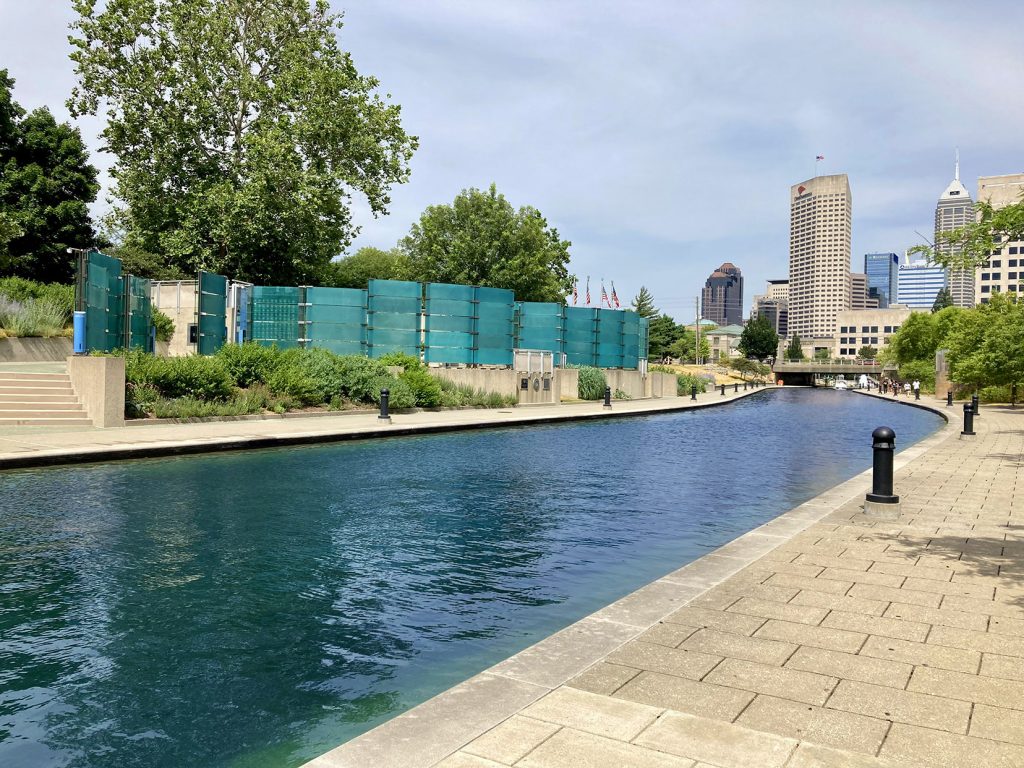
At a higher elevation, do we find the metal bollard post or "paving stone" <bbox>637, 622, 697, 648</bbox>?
the metal bollard post

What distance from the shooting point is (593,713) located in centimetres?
399

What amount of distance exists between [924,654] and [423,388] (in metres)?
25.0

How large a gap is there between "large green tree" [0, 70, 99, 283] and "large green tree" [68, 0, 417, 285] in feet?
10.8

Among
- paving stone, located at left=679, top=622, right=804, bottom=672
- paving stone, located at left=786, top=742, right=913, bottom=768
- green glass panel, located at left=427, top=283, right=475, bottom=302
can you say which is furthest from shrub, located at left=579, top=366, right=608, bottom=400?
paving stone, located at left=786, top=742, right=913, bottom=768

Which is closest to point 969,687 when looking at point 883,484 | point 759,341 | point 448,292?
point 883,484

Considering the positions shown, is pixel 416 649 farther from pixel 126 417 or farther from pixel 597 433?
pixel 597 433

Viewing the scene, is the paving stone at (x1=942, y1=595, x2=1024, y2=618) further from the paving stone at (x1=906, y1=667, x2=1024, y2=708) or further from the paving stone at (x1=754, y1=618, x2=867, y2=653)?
the paving stone at (x1=906, y1=667, x2=1024, y2=708)

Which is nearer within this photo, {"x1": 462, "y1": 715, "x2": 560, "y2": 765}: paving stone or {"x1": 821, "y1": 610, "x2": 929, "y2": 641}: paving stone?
{"x1": 462, "y1": 715, "x2": 560, "y2": 765}: paving stone

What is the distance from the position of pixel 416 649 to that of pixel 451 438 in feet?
50.9

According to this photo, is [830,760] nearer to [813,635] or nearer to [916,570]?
[813,635]

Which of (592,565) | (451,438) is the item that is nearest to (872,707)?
(592,565)

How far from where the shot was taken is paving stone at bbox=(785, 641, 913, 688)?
4.59m

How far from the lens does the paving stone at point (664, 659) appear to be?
462 cm

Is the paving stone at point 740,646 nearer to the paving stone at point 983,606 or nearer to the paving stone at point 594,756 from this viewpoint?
the paving stone at point 594,756
